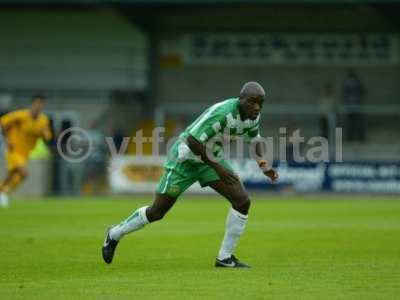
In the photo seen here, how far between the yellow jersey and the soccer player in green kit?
1292 centimetres

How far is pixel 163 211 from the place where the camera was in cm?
1201

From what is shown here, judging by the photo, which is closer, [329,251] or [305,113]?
[329,251]

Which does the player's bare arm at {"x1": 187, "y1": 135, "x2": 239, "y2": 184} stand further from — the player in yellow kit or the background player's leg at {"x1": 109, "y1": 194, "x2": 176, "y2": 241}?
the player in yellow kit

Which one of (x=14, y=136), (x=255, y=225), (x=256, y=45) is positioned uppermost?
(x=256, y=45)

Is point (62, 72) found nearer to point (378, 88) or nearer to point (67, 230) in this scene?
point (378, 88)

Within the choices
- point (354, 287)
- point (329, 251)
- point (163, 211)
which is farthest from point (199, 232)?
point (354, 287)

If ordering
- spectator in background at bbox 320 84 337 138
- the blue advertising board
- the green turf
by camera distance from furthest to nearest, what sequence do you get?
spectator in background at bbox 320 84 337 138 → the blue advertising board → the green turf

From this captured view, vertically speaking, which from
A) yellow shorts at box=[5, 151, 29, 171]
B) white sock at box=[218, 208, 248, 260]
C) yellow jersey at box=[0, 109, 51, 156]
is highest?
yellow jersey at box=[0, 109, 51, 156]

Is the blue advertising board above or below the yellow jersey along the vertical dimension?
below

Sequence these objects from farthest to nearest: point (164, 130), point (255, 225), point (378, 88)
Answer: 1. point (378, 88)
2. point (164, 130)
3. point (255, 225)

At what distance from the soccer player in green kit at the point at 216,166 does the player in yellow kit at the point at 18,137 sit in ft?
42.6

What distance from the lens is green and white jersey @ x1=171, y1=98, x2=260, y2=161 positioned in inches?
455

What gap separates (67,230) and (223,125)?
7.26 meters

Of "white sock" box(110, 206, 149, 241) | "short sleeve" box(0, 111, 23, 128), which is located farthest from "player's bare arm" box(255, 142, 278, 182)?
"short sleeve" box(0, 111, 23, 128)
